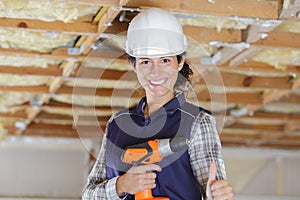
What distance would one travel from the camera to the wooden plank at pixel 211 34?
313 cm

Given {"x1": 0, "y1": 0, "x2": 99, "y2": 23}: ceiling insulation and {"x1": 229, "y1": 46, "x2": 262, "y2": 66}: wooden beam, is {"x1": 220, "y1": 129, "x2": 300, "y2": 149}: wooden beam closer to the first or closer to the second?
{"x1": 229, "y1": 46, "x2": 262, "y2": 66}: wooden beam

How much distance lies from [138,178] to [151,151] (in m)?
0.09

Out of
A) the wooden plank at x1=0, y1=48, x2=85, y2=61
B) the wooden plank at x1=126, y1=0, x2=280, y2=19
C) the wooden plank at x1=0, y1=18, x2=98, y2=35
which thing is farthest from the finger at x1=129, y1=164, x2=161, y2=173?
the wooden plank at x1=0, y1=48, x2=85, y2=61

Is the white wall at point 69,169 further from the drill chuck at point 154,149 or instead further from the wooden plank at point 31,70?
the drill chuck at point 154,149

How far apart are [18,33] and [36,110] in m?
1.96

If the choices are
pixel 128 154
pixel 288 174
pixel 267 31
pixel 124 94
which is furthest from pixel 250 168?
pixel 128 154

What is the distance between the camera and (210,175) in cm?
166

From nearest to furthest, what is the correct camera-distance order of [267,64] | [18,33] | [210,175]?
[210,175]
[18,33]
[267,64]

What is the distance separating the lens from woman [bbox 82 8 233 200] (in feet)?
5.88

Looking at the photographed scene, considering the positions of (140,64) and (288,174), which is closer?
(140,64)

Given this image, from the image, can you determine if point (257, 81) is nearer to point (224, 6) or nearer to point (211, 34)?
point (211, 34)

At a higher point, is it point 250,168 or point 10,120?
point 10,120

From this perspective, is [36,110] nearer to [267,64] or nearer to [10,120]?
[10,120]

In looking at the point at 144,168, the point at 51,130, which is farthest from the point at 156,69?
the point at 51,130
